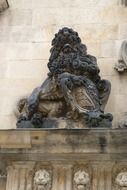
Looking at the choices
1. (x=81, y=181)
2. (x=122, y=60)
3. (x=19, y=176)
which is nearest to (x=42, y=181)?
(x=19, y=176)

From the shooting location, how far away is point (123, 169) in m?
6.45

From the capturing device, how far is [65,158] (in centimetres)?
651

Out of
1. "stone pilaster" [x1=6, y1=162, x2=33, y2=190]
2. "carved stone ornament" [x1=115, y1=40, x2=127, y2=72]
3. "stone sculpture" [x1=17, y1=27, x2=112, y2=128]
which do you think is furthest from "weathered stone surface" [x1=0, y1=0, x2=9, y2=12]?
"stone pilaster" [x1=6, y1=162, x2=33, y2=190]

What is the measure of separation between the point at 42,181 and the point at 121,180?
2.62 ft

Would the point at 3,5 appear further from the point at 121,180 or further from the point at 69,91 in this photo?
the point at 121,180

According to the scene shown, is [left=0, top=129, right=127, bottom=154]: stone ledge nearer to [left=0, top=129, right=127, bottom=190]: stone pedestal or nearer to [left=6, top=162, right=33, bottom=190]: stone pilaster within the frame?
[left=0, top=129, right=127, bottom=190]: stone pedestal

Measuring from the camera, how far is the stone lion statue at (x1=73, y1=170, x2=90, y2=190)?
6387 millimetres

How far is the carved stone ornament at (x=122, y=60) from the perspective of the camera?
7262 mm

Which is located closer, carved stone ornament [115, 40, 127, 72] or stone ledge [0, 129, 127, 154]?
stone ledge [0, 129, 127, 154]

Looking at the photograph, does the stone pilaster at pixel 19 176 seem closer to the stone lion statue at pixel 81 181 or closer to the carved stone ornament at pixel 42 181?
the carved stone ornament at pixel 42 181

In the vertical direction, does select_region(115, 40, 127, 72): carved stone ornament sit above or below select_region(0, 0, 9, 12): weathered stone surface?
below

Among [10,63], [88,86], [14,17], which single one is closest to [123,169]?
[88,86]

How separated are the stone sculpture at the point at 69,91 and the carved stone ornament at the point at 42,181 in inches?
21.6

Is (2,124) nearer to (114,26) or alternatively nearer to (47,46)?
(47,46)
